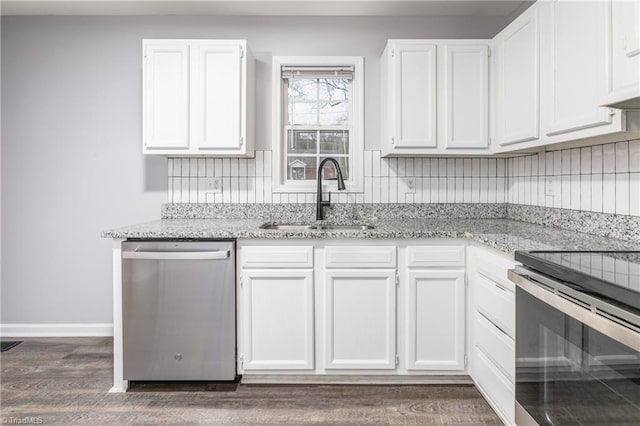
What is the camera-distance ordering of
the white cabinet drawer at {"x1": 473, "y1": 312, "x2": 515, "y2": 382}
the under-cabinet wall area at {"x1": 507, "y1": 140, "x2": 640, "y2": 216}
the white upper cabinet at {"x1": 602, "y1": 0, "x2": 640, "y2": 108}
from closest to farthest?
the white upper cabinet at {"x1": 602, "y1": 0, "x2": 640, "y2": 108} < the white cabinet drawer at {"x1": 473, "y1": 312, "x2": 515, "y2": 382} < the under-cabinet wall area at {"x1": 507, "y1": 140, "x2": 640, "y2": 216}

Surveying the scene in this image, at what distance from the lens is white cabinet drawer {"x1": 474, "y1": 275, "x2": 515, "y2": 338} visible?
1796 millimetres

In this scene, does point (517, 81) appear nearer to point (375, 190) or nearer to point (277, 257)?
point (375, 190)

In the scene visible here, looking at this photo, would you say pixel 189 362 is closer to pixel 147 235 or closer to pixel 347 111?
pixel 147 235

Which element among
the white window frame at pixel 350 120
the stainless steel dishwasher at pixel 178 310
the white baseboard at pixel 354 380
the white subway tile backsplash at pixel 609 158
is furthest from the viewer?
the white window frame at pixel 350 120

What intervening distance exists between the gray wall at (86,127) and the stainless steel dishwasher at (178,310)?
3.08 feet

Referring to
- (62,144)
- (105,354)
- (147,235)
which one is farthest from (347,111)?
(105,354)

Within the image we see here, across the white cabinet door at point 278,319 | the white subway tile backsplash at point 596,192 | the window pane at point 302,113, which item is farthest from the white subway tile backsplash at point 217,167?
the white subway tile backsplash at point 596,192

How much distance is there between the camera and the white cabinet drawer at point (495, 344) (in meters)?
1.79

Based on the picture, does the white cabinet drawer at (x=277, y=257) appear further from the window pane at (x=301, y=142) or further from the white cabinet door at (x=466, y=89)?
the white cabinet door at (x=466, y=89)

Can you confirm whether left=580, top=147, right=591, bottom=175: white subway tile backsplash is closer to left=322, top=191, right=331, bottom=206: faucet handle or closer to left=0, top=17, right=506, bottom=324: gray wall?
left=0, top=17, right=506, bottom=324: gray wall

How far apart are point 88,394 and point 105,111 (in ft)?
6.30

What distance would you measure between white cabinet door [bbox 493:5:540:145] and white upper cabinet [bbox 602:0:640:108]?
A: 0.56m

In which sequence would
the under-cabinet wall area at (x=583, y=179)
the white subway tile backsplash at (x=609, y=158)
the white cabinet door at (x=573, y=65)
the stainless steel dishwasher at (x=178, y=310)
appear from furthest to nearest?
the stainless steel dishwasher at (x=178, y=310)
the white subway tile backsplash at (x=609, y=158)
the under-cabinet wall area at (x=583, y=179)
the white cabinet door at (x=573, y=65)

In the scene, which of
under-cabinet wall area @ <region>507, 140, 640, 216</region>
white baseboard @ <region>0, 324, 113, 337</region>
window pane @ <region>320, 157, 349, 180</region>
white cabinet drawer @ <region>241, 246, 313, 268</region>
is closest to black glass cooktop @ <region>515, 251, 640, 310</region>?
under-cabinet wall area @ <region>507, 140, 640, 216</region>
